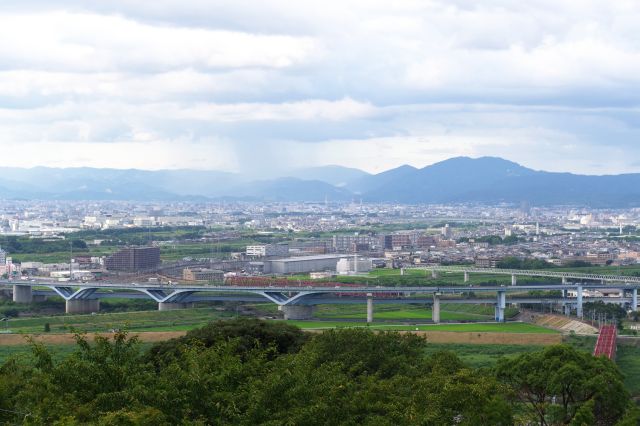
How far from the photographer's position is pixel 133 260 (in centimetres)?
9250

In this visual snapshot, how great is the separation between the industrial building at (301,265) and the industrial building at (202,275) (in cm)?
752

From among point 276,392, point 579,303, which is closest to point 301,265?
point 579,303

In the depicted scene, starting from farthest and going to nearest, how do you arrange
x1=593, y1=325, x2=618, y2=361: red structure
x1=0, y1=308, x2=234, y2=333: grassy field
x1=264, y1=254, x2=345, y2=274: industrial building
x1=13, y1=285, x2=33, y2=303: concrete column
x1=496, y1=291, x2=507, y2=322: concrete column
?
x1=264, y1=254, x2=345, y2=274: industrial building
x1=13, y1=285, x2=33, y2=303: concrete column
x1=496, y1=291, x2=507, y2=322: concrete column
x1=0, y1=308, x2=234, y2=333: grassy field
x1=593, y1=325, x2=618, y2=361: red structure

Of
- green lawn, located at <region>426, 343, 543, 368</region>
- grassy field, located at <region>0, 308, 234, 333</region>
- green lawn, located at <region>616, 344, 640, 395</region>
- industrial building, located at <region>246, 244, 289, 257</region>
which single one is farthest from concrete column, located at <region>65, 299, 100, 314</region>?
industrial building, located at <region>246, 244, 289, 257</region>

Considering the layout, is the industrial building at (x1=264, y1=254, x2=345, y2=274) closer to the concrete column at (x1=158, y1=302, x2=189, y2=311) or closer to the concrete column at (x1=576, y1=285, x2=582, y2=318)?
the concrete column at (x1=158, y1=302, x2=189, y2=311)

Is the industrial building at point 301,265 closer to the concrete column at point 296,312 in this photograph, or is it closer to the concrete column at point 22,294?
the concrete column at point 22,294

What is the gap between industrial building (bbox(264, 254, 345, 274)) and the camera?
9250 cm

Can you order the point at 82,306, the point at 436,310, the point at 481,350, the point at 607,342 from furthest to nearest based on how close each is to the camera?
the point at 82,306 → the point at 436,310 → the point at 481,350 → the point at 607,342

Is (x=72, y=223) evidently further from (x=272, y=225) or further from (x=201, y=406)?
(x=201, y=406)

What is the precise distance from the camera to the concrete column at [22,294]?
6975cm

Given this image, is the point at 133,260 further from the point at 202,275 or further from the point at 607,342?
the point at 607,342

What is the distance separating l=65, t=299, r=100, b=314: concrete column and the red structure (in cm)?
3058

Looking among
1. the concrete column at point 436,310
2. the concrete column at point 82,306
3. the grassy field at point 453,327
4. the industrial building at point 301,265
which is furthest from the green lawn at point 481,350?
the industrial building at point 301,265

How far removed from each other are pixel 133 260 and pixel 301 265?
14396mm
